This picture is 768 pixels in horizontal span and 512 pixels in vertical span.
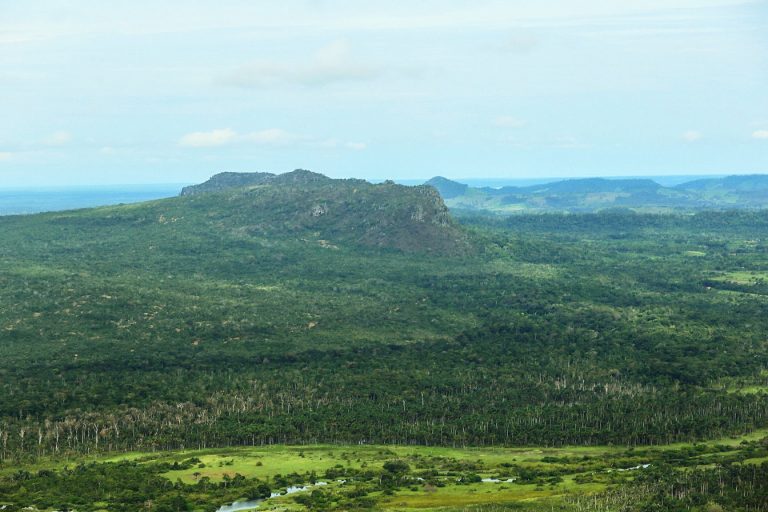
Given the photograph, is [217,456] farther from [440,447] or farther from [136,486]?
[440,447]

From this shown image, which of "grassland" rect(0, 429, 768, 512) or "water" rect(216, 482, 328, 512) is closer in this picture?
"grassland" rect(0, 429, 768, 512)

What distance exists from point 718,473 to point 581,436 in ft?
150

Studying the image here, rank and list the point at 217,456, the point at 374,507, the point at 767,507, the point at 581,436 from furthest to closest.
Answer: the point at 581,436
the point at 217,456
the point at 374,507
the point at 767,507

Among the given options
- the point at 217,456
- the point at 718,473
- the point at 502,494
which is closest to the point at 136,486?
the point at 217,456

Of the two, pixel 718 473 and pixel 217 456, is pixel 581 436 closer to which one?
pixel 718 473

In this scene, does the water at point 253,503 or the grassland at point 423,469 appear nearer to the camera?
the grassland at point 423,469

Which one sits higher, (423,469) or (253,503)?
(253,503)

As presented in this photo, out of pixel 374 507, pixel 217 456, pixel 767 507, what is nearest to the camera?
pixel 767 507

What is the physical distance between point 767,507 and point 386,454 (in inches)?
3180

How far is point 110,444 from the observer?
19625 centimetres

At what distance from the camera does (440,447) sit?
19812 centimetres

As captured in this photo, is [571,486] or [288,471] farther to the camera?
[288,471]

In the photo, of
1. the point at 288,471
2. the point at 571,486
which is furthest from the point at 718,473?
the point at 288,471

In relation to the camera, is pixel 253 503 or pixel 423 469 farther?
pixel 423 469
